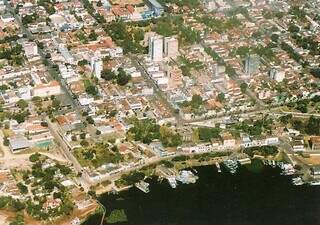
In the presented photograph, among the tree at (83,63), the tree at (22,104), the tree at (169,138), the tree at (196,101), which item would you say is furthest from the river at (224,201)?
the tree at (83,63)

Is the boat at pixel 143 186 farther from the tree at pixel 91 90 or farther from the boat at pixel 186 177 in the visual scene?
the tree at pixel 91 90

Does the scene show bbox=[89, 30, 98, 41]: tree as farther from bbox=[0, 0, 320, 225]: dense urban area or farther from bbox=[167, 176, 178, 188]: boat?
bbox=[167, 176, 178, 188]: boat

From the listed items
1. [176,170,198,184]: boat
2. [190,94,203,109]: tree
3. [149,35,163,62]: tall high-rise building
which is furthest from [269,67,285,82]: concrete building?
[176,170,198,184]: boat

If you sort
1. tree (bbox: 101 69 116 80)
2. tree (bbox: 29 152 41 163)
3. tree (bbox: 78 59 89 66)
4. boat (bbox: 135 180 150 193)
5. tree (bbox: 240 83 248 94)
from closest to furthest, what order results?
boat (bbox: 135 180 150 193), tree (bbox: 29 152 41 163), tree (bbox: 240 83 248 94), tree (bbox: 101 69 116 80), tree (bbox: 78 59 89 66)

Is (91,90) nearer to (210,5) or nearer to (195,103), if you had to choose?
(195,103)

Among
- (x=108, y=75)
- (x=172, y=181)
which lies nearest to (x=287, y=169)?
(x=172, y=181)

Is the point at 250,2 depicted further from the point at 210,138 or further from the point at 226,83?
the point at 210,138
